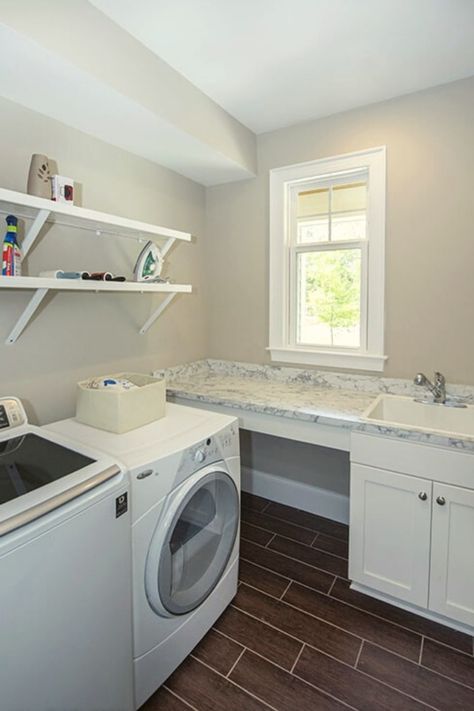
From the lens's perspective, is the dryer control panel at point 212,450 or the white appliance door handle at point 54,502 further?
the dryer control panel at point 212,450

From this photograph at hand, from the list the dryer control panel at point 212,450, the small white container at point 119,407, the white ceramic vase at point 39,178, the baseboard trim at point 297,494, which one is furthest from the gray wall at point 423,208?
the white ceramic vase at point 39,178

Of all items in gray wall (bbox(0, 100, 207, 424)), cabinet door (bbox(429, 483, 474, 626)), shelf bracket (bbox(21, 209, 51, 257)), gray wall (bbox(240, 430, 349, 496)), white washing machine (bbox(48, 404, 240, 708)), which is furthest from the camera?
gray wall (bbox(240, 430, 349, 496))

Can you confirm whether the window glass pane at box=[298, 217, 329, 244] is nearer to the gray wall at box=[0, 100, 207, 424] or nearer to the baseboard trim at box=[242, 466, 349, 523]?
the gray wall at box=[0, 100, 207, 424]

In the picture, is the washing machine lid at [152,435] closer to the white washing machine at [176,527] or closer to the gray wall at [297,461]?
the white washing machine at [176,527]

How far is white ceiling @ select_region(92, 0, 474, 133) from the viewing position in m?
1.41

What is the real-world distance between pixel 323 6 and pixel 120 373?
1.82 m

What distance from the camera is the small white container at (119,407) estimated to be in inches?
60.1

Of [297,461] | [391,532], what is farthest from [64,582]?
[297,461]

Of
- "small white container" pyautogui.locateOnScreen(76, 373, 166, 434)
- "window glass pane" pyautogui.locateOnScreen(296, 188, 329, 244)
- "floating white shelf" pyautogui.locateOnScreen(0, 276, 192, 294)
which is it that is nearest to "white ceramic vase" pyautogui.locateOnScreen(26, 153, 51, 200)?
"floating white shelf" pyautogui.locateOnScreen(0, 276, 192, 294)

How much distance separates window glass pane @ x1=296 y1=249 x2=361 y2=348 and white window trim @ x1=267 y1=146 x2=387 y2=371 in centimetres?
8

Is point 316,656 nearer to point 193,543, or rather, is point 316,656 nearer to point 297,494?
point 193,543

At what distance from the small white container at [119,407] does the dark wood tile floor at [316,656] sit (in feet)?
3.08

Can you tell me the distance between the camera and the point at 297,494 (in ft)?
8.17

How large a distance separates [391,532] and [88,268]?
1879mm
